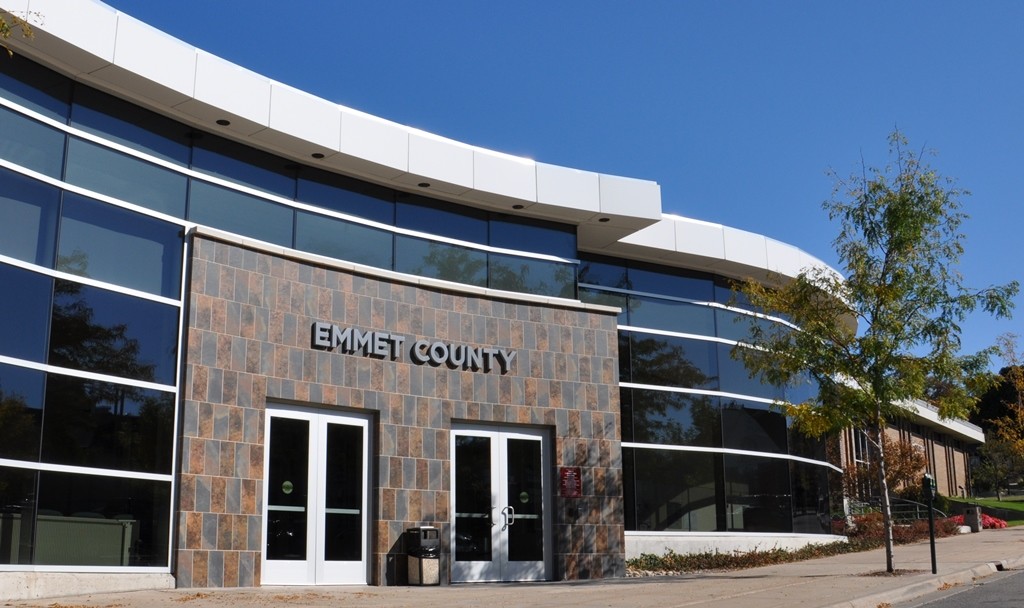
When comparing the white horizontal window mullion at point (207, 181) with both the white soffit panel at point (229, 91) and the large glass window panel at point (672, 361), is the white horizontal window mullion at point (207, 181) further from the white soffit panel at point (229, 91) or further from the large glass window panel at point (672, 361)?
the large glass window panel at point (672, 361)

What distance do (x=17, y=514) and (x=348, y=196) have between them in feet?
25.0

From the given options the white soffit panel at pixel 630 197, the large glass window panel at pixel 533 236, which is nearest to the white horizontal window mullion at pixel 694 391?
the large glass window panel at pixel 533 236

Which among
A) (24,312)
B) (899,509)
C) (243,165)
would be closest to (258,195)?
(243,165)

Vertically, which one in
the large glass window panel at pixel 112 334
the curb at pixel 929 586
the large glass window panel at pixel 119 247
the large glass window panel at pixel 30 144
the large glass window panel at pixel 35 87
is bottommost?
the curb at pixel 929 586

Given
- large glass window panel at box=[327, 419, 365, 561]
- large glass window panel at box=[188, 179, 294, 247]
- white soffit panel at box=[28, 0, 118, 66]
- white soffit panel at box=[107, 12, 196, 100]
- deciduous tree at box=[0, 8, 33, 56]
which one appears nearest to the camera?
deciduous tree at box=[0, 8, 33, 56]

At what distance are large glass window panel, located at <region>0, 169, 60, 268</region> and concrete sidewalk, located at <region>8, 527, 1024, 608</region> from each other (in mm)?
4453

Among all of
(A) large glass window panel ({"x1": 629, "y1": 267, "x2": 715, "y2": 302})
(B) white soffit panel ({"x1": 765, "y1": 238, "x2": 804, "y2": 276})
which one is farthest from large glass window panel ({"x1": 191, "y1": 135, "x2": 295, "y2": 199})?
(B) white soffit panel ({"x1": 765, "y1": 238, "x2": 804, "y2": 276})

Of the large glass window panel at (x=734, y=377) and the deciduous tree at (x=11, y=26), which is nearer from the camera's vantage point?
the deciduous tree at (x=11, y=26)

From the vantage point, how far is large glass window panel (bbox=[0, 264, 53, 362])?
13758 mm

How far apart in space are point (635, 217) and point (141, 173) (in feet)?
30.8

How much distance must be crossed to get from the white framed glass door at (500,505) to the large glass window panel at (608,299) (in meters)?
3.72

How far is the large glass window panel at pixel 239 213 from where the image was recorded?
54.6 feet

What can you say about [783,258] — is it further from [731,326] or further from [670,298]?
[670,298]

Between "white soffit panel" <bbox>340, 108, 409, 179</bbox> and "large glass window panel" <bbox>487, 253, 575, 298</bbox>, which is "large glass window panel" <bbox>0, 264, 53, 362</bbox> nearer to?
"white soffit panel" <bbox>340, 108, 409, 179</bbox>
